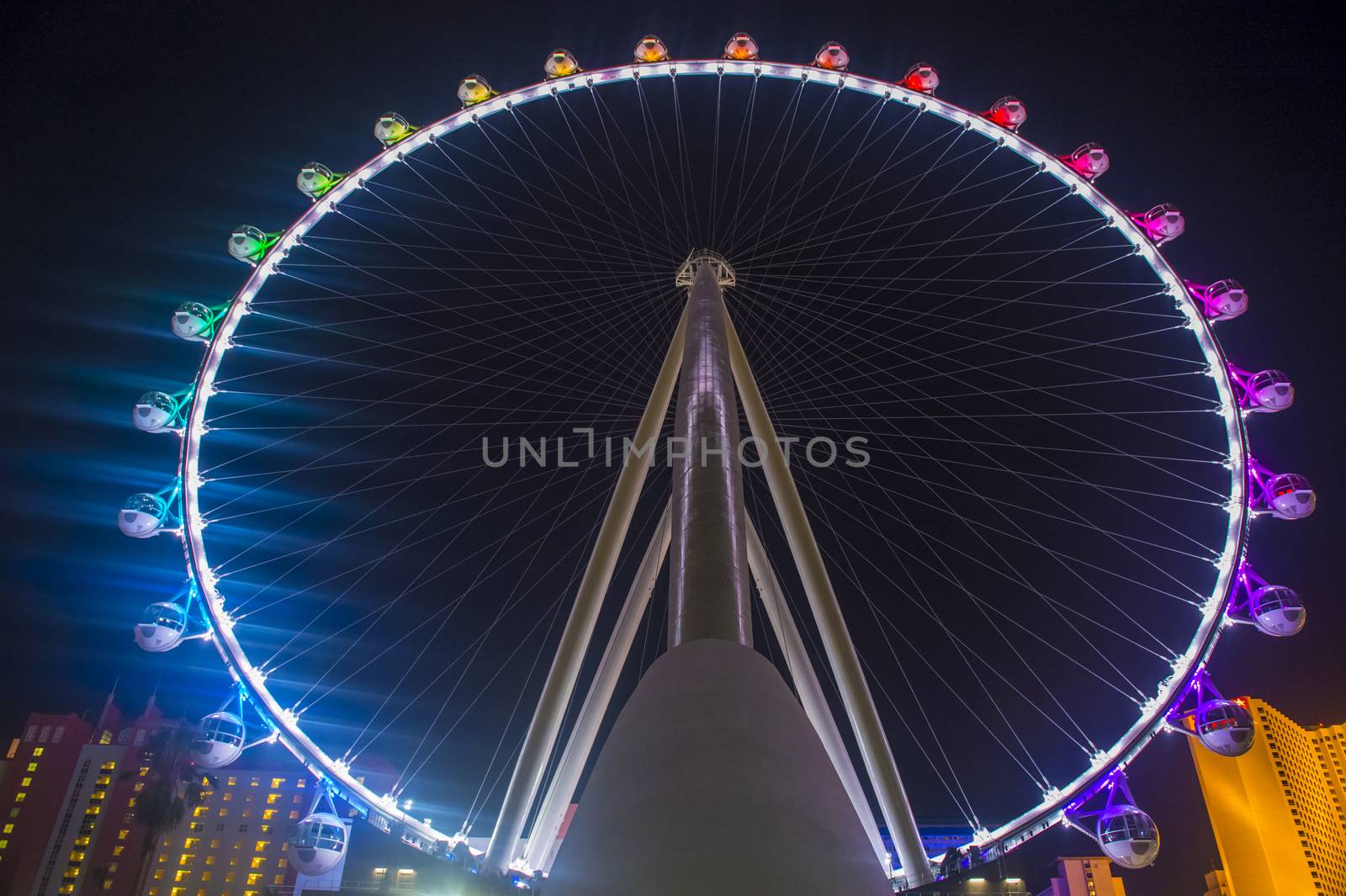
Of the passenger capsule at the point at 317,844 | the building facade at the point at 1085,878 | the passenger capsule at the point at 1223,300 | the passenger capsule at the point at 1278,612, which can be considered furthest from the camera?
the building facade at the point at 1085,878

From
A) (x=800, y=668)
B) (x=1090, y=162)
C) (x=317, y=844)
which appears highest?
(x=1090, y=162)

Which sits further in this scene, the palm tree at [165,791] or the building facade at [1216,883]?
the building facade at [1216,883]

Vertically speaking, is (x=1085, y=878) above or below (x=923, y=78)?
below

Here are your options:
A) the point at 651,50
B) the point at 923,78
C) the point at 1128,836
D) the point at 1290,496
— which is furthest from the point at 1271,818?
the point at 651,50

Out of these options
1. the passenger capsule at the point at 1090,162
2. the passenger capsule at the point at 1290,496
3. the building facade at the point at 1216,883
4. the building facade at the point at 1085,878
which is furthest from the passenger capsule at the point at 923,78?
the building facade at the point at 1216,883

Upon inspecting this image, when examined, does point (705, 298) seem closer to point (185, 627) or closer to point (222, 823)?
point (185, 627)

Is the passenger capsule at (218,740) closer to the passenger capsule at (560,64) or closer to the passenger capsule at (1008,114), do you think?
the passenger capsule at (560,64)

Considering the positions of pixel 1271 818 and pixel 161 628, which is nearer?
pixel 161 628

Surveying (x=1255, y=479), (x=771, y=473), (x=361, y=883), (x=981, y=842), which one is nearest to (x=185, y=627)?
(x=771, y=473)

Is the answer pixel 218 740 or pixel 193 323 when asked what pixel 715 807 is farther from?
pixel 193 323
